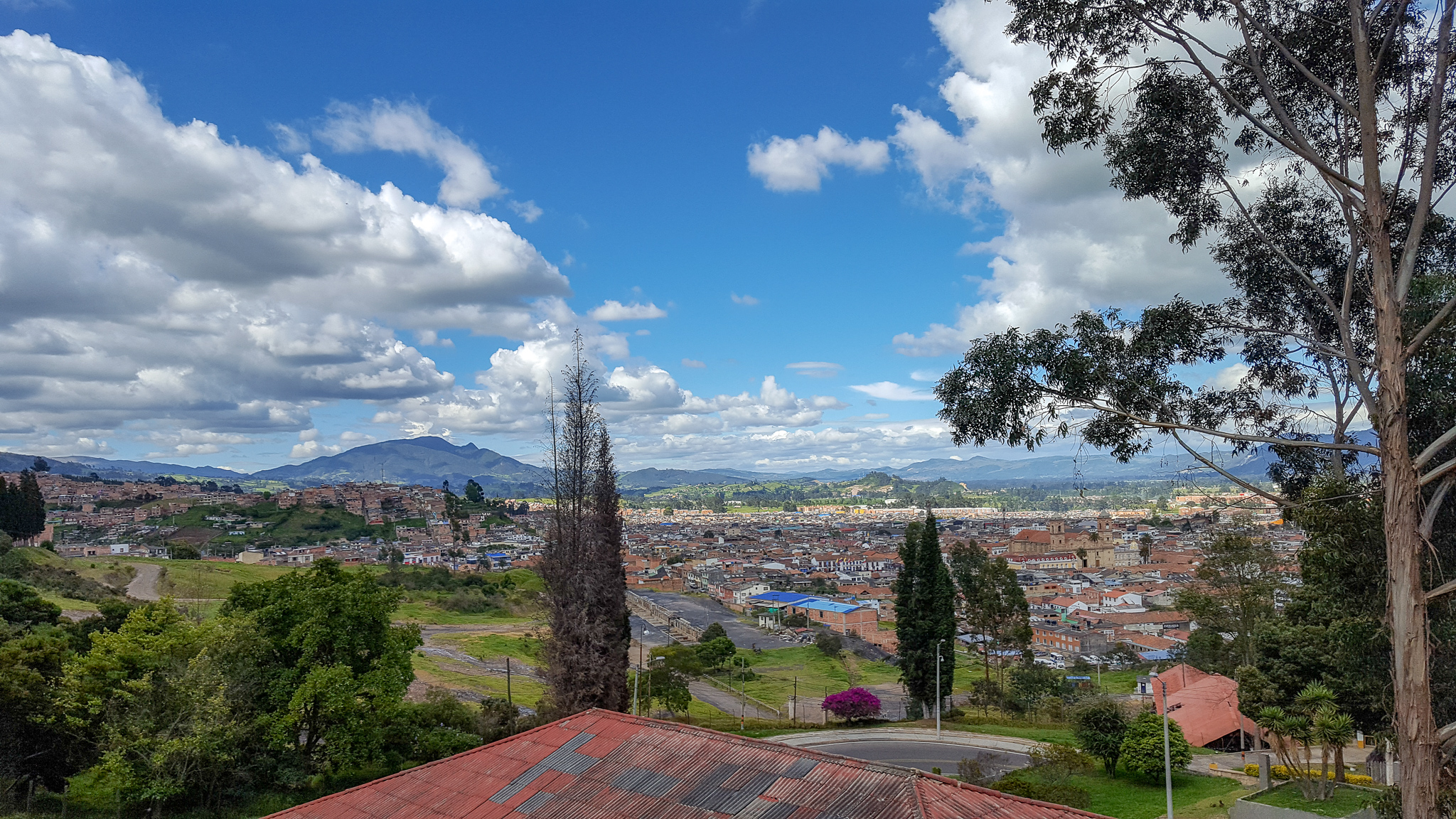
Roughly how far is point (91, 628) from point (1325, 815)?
106ft

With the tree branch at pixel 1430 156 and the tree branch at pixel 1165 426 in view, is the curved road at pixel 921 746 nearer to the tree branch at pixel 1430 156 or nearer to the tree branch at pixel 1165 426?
the tree branch at pixel 1165 426

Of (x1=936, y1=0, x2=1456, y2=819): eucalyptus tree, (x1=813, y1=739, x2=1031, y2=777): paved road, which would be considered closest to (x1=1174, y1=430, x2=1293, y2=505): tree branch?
(x1=936, y1=0, x2=1456, y2=819): eucalyptus tree

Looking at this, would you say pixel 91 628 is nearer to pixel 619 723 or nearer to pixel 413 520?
pixel 619 723

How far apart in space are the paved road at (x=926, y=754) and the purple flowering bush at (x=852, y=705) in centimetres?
314

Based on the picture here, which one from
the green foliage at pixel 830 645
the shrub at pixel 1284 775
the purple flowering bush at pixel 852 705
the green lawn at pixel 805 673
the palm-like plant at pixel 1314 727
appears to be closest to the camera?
the palm-like plant at pixel 1314 727

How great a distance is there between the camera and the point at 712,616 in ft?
273

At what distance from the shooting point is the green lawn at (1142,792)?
19750 millimetres

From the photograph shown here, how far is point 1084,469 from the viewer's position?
9.62 m

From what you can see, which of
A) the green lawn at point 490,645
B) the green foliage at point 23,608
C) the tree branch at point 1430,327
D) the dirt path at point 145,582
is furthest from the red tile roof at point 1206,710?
the dirt path at point 145,582

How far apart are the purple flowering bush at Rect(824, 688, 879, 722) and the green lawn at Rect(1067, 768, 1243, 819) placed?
34.0ft

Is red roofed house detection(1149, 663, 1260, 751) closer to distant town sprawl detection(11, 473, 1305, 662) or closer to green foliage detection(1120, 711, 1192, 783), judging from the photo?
distant town sprawl detection(11, 473, 1305, 662)

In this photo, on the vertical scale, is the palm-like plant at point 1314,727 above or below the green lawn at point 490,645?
above

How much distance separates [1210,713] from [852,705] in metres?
13.5

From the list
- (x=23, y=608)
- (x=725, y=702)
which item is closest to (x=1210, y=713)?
(x=725, y=702)
